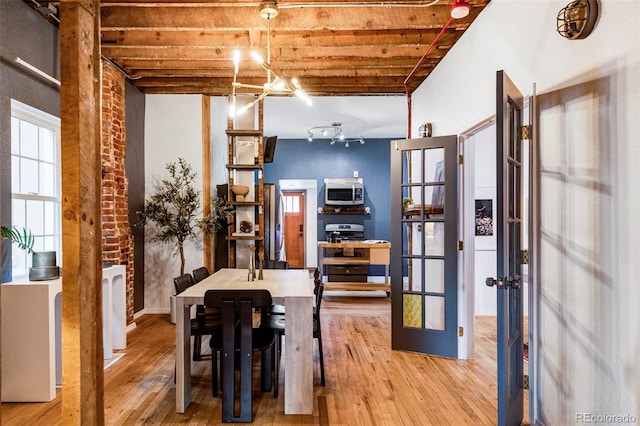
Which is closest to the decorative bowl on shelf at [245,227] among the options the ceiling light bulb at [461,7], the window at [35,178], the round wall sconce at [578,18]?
the window at [35,178]

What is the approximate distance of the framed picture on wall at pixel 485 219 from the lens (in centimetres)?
Result: 567

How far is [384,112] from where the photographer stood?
6910 mm

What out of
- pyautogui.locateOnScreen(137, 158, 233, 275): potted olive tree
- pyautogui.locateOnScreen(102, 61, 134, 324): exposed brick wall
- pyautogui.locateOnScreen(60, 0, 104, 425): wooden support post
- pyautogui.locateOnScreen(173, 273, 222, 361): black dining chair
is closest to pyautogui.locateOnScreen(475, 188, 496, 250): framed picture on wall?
pyautogui.locateOnScreen(137, 158, 233, 275): potted olive tree

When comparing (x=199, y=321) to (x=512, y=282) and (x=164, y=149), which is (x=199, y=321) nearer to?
(x=512, y=282)

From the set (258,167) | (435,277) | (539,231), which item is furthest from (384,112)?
(539,231)

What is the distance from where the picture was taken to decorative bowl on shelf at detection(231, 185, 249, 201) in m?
5.69

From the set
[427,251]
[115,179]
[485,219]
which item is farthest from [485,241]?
[115,179]

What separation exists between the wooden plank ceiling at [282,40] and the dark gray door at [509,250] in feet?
4.39

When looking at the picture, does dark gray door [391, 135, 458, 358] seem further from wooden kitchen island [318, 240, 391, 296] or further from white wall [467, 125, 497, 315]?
wooden kitchen island [318, 240, 391, 296]

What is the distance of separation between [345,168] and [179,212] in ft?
15.2

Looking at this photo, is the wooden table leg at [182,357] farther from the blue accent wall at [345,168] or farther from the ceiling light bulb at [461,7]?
the blue accent wall at [345,168]

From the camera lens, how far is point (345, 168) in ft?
29.9

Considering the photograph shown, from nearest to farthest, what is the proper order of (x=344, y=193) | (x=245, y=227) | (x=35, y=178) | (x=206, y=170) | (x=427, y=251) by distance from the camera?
(x=35, y=178) < (x=427, y=251) < (x=206, y=170) < (x=245, y=227) < (x=344, y=193)

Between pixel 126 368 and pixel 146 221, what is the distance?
2.17 m
